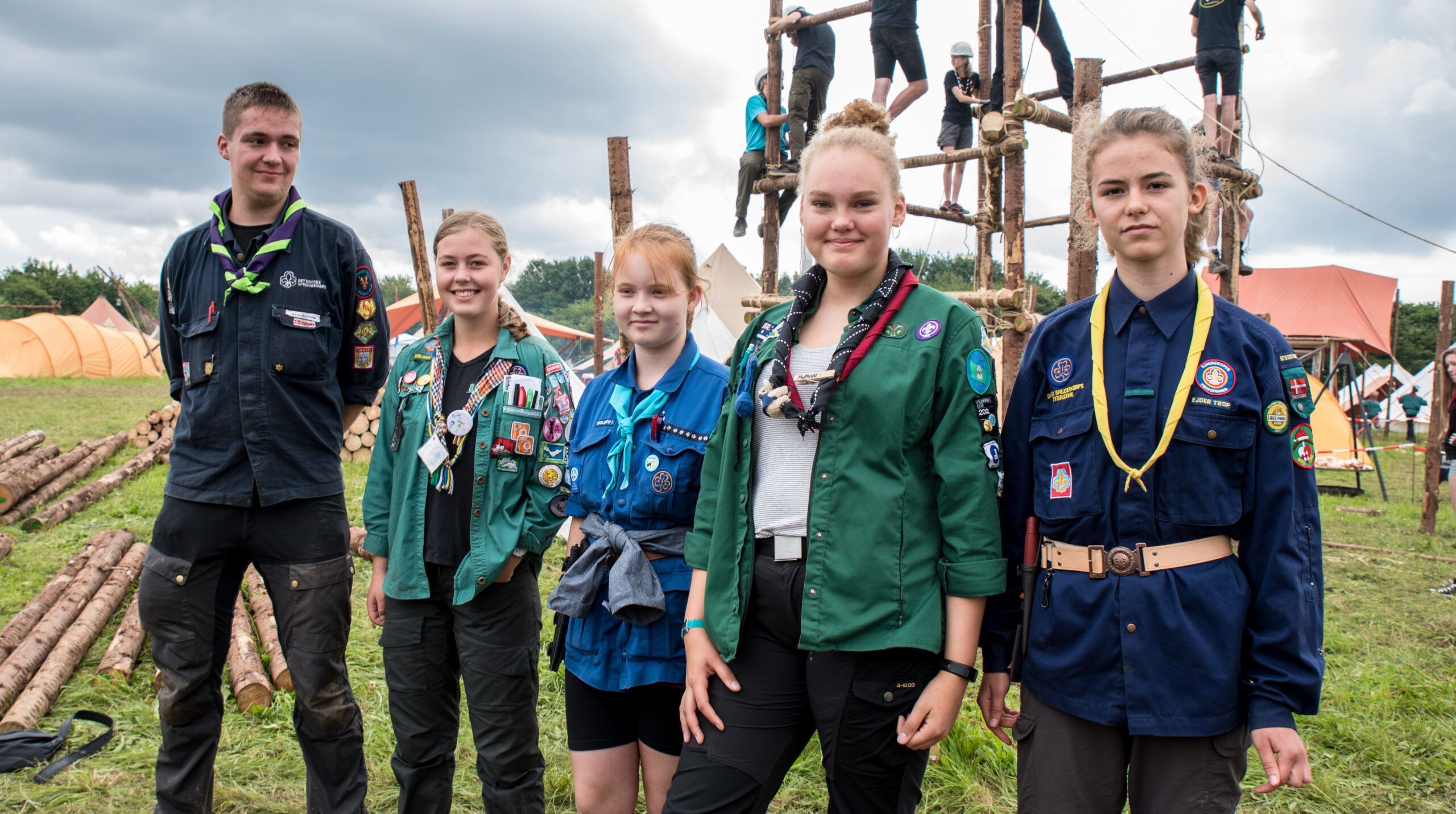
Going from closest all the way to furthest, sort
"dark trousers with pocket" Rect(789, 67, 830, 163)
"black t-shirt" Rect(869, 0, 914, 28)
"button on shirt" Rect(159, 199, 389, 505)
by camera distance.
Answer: "button on shirt" Rect(159, 199, 389, 505) → "black t-shirt" Rect(869, 0, 914, 28) → "dark trousers with pocket" Rect(789, 67, 830, 163)

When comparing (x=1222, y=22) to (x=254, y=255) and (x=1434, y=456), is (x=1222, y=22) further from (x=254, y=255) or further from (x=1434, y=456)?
(x=254, y=255)

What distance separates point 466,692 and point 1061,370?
1949 mm

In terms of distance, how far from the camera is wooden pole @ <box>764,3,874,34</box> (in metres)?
7.38

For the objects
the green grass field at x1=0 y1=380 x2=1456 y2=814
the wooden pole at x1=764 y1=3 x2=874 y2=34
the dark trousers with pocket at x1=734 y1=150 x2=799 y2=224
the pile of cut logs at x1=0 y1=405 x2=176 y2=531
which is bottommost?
the green grass field at x1=0 y1=380 x2=1456 y2=814

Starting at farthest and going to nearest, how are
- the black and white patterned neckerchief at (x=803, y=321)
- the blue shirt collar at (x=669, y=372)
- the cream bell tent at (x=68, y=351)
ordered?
the cream bell tent at (x=68, y=351)
the blue shirt collar at (x=669, y=372)
the black and white patterned neckerchief at (x=803, y=321)

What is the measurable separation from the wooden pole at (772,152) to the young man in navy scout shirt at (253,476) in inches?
221

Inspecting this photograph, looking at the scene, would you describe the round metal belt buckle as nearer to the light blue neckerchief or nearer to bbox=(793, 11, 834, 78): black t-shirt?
the light blue neckerchief

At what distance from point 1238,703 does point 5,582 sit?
727 cm

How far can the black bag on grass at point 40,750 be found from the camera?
337cm

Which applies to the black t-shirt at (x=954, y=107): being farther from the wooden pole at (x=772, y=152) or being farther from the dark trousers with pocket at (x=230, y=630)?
the dark trousers with pocket at (x=230, y=630)

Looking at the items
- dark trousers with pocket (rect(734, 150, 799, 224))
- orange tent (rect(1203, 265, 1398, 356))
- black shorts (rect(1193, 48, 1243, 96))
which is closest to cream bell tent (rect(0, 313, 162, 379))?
dark trousers with pocket (rect(734, 150, 799, 224))

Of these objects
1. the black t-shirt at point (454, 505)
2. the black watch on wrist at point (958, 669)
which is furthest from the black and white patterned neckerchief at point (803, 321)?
the black t-shirt at point (454, 505)

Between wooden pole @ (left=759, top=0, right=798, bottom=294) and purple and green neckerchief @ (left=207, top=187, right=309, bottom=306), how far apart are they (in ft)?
18.2

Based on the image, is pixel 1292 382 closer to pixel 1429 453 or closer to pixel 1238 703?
pixel 1238 703
